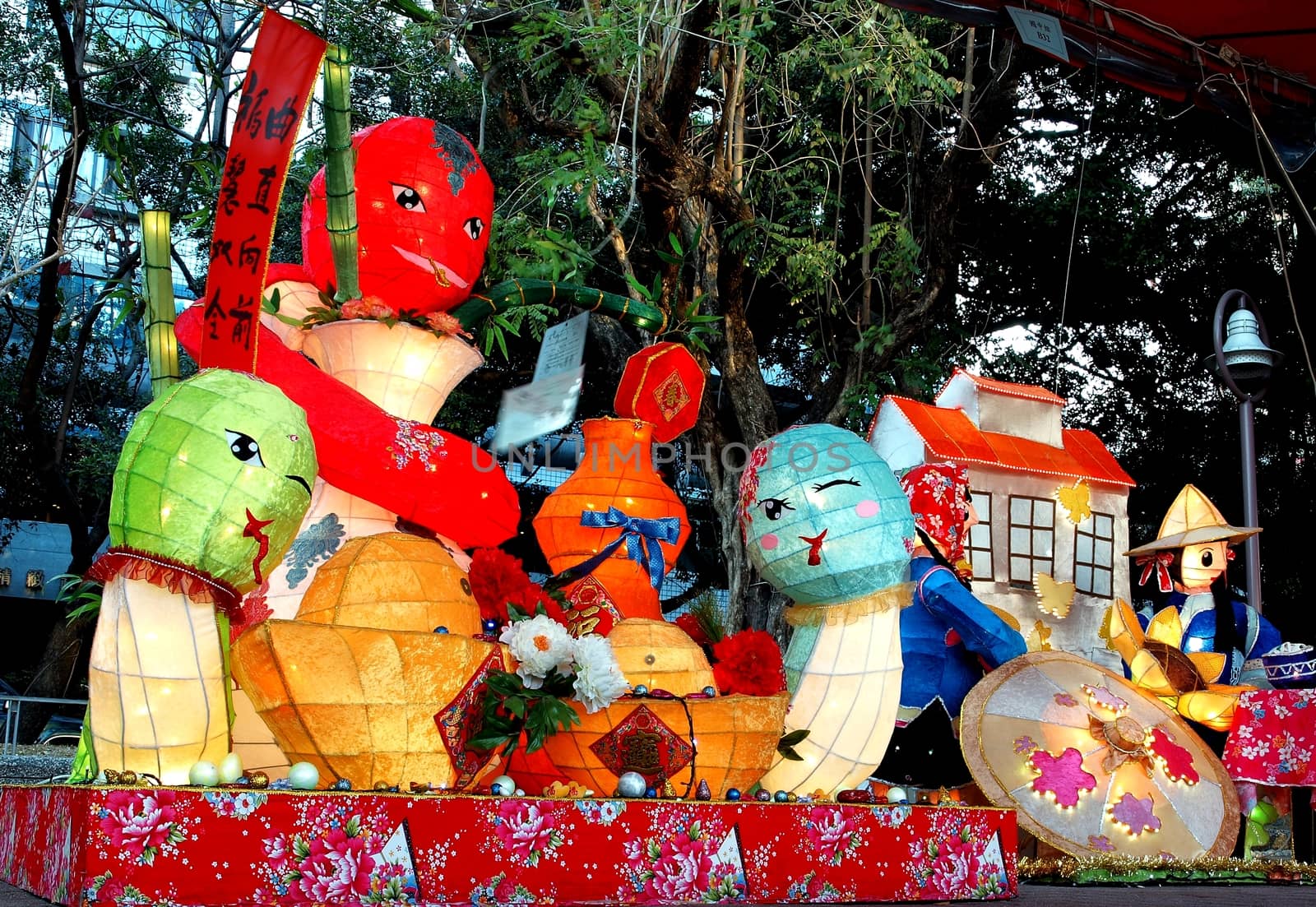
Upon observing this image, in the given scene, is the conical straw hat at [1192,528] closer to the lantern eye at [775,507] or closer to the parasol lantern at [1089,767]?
the parasol lantern at [1089,767]

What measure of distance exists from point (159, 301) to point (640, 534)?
205 cm

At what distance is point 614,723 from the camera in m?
3.48

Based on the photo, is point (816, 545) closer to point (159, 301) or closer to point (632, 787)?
point (632, 787)

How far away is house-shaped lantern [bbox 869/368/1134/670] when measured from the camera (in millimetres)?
6594

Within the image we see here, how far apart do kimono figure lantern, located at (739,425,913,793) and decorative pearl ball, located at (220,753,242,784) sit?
5.50 feet

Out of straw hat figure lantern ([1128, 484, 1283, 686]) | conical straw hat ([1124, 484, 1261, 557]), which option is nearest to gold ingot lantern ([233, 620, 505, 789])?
straw hat figure lantern ([1128, 484, 1283, 686])

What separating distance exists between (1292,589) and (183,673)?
367 inches

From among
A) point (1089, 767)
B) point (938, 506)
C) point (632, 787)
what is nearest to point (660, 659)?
point (632, 787)

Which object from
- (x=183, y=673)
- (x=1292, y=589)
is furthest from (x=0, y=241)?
(x=1292, y=589)

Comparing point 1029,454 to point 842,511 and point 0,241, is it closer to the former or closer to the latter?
point 842,511

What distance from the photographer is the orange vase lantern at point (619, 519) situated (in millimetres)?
4766

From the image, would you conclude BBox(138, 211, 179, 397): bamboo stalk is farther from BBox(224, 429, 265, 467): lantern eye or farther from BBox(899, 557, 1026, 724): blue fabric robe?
BBox(899, 557, 1026, 724): blue fabric robe

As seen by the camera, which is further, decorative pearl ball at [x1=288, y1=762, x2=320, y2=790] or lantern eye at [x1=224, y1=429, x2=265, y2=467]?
lantern eye at [x1=224, y1=429, x2=265, y2=467]

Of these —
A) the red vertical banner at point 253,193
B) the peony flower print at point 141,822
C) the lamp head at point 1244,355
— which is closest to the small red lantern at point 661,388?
the red vertical banner at point 253,193
